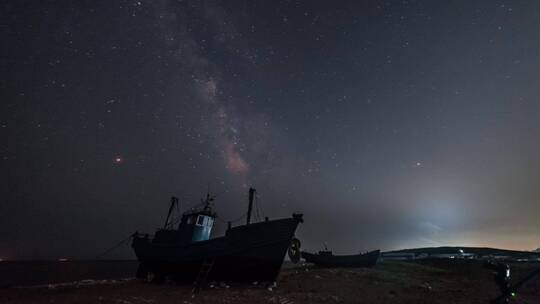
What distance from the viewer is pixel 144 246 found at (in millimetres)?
27078

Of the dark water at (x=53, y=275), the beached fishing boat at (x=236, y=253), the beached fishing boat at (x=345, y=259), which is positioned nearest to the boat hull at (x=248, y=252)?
the beached fishing boat at (x=236, y=253)

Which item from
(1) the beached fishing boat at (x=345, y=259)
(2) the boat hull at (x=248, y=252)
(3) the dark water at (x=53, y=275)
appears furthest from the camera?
(3) the dark water at (x=53, y=275)

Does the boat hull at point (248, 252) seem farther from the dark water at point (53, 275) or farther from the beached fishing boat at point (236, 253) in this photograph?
the dark water at point (53, 275)

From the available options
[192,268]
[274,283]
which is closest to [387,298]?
[274,283]

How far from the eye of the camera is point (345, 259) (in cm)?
3844

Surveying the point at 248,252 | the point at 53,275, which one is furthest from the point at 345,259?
the point at 53,275

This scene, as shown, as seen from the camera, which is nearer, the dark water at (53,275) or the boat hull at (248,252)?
the boat hull at (248,252)

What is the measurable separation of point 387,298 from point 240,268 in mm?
9510

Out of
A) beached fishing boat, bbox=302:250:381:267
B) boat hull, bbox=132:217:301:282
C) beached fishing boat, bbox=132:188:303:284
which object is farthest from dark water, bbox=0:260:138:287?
beached fishing boat, bbox=302:250:381:267

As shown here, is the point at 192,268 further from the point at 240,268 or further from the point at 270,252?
the point at 270,252

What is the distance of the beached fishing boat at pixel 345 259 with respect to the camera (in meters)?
36.7

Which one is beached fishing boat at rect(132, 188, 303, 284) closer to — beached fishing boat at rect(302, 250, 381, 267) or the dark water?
beached fishing boat at rect(302, 250, 381, 267)

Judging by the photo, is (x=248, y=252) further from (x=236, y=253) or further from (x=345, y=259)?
(x=345, y=259)

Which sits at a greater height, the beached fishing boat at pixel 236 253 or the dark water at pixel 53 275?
the beached fishing boat at pixel 236 253
